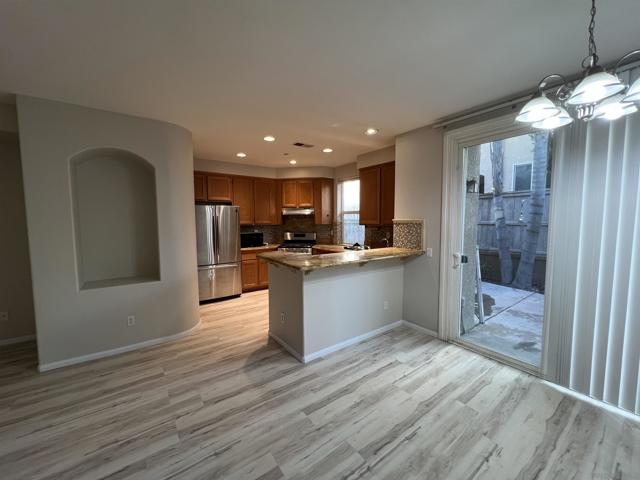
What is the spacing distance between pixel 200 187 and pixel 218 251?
129 centimetres

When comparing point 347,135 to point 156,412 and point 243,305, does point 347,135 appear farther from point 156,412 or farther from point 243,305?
point 156,412

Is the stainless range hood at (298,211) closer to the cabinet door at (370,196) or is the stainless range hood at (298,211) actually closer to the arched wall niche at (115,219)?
the cabinet door at (370,196)

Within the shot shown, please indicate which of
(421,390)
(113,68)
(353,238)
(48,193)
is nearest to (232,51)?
(113,68)

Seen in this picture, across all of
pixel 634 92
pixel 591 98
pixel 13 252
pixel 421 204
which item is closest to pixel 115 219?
pixel 13 252

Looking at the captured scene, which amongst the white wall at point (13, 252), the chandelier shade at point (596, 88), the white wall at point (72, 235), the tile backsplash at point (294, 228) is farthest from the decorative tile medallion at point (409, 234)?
the white wall at point (13, 252)

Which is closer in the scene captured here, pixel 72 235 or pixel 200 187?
pixel 72 235

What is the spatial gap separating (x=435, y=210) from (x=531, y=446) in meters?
2.26

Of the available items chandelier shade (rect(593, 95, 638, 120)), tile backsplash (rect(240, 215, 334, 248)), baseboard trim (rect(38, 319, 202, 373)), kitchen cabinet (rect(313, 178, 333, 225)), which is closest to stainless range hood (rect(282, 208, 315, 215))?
kitchen cabinet (rect(313, 178, 333, 225))

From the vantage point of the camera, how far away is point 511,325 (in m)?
3.59

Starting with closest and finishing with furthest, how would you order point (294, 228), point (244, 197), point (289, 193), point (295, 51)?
point (295, 51) < point (244, 197) < point (289, 193) < point (294, 228)

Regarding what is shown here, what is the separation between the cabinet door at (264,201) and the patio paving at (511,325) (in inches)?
168

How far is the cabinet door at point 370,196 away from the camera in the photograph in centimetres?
435

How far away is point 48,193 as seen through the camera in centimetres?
259

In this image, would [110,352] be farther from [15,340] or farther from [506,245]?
[506,245]
